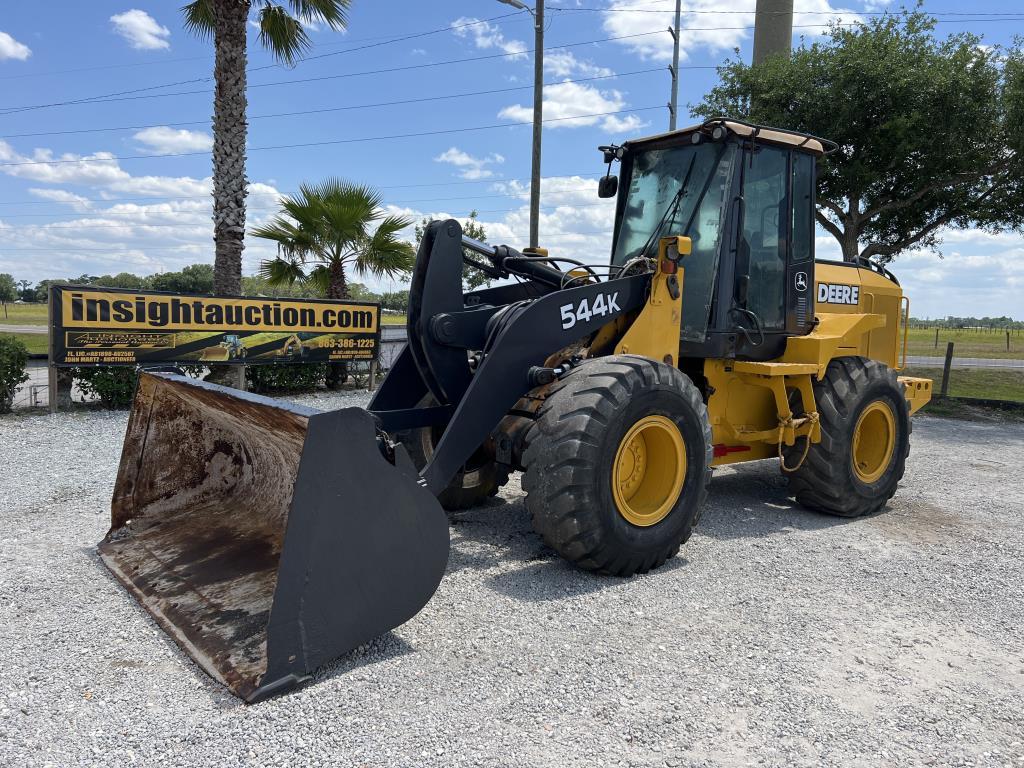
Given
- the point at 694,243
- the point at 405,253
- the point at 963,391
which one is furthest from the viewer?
the point at 963,391

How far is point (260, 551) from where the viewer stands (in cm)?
396

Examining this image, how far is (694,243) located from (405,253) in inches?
382

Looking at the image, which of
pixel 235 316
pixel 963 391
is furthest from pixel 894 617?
pixel 963 391

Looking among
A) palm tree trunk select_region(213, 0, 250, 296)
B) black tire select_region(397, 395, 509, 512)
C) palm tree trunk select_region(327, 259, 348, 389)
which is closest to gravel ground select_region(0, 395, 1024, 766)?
black tire select_region(397, 395, 509, 512)

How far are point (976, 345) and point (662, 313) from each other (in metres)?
36.7

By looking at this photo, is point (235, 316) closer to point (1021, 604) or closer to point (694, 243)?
point (694, 243)

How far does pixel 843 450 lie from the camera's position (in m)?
5.74

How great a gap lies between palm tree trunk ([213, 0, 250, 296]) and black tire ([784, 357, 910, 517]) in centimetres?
888

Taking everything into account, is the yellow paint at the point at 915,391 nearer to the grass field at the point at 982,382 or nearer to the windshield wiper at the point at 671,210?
the windshield wiper at the point at 671,210

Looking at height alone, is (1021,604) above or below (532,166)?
below

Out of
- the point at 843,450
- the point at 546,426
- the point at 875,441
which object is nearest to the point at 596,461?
the point at 546,426

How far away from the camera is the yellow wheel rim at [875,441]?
6.17 meters

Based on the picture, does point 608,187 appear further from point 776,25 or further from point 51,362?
point 776,25

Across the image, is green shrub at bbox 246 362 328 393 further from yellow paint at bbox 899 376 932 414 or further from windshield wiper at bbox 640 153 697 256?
yellow paint at bbox 899 376 932 414
